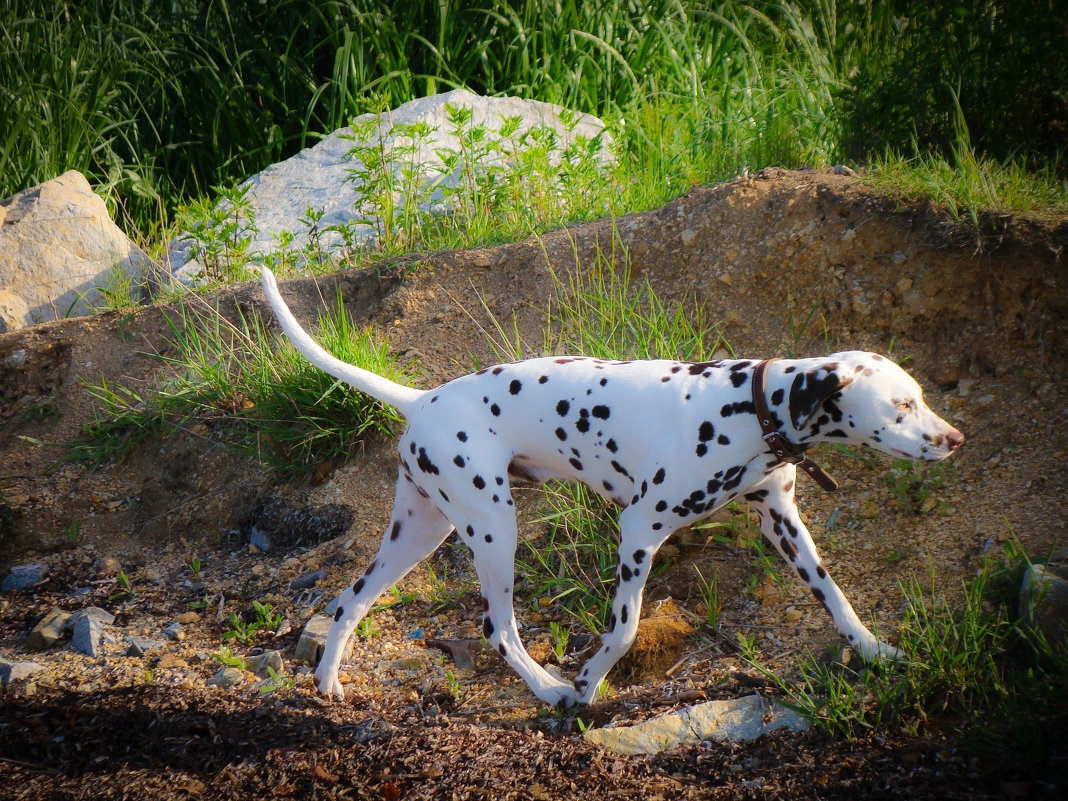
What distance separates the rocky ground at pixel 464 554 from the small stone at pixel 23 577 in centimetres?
5

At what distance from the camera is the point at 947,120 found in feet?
17.7

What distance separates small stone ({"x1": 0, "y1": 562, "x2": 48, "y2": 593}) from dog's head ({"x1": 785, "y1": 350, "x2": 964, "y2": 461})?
3988mm

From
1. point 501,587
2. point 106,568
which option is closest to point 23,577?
point 106,568

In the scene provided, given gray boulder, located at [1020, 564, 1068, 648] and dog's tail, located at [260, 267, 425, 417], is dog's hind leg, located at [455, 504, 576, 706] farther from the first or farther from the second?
gray boulder, located at [1020, 564, 1068, 648]

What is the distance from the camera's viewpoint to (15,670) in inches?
143

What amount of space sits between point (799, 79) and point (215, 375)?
16.9ft

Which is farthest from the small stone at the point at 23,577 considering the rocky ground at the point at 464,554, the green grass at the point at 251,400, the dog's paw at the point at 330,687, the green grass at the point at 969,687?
the green grass at the point at 969,687

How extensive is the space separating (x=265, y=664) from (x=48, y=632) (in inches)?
44.0

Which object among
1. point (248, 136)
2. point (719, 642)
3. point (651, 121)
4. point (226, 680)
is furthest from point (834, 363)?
point (248, 136)

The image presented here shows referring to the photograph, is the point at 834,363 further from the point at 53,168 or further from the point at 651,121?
the point at 53,168

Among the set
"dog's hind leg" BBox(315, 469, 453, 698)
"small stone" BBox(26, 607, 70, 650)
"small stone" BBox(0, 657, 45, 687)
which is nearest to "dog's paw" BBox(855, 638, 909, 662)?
"dog's hind leg" BBox(315, 469, 453, 698)

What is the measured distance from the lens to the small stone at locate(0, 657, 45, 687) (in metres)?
3.60

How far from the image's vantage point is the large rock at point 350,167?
6891 mm

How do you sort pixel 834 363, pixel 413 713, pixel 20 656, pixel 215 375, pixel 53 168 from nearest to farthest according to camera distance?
pixel 834 363 < pixel 413 713 < pixel 20 656 < pixel 215 375 < pixel 53 168
